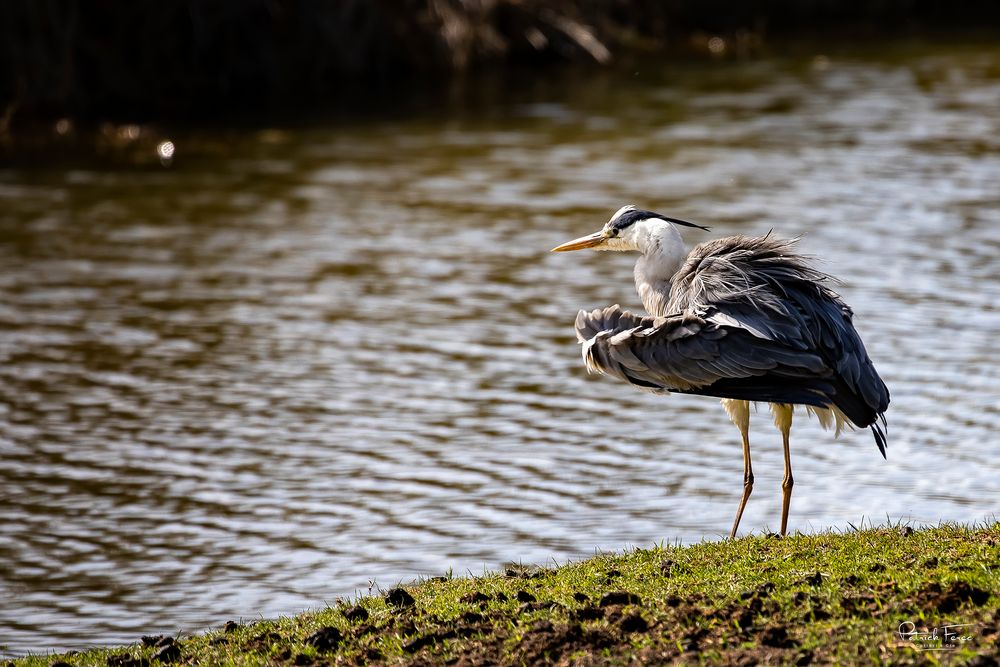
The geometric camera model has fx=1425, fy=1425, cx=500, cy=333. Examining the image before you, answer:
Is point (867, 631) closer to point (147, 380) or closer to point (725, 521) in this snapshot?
point (725, 521)

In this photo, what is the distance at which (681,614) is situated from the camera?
582 cm

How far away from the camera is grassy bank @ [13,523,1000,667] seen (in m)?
5.37

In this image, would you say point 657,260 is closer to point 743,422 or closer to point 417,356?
point 743,422

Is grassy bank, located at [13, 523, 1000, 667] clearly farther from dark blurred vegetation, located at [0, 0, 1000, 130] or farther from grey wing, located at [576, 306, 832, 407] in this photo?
dark blurred vegetation, located at [0, 0, 1000, 130]

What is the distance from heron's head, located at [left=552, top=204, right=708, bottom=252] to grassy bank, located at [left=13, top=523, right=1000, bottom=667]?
6.09 feet

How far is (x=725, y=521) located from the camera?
875 cm

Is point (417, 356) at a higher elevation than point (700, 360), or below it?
below

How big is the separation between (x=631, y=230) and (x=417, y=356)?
461cm

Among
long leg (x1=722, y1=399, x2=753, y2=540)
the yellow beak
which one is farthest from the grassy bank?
the yellow beak

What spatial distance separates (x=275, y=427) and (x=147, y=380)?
177cm

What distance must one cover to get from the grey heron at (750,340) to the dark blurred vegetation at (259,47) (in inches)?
664

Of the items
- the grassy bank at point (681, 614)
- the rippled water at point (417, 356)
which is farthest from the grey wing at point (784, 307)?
the rippled water at point (417, 356)

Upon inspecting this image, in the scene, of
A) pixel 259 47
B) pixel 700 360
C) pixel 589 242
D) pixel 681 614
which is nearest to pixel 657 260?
pixel 589 242

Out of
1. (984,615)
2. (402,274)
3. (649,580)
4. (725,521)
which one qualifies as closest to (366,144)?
(402,274)
